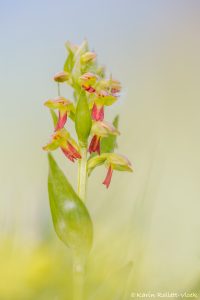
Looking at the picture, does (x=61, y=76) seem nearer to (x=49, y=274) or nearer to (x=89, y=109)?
(x=89, y=109)

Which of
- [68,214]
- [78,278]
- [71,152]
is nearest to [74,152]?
[71,152]

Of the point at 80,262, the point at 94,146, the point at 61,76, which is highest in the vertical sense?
the point at 61,76

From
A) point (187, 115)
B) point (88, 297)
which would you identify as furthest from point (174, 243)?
point (187, 115)

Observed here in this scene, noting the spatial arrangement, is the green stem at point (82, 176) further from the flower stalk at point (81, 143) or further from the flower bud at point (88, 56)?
the flower bud at point (88, 56)

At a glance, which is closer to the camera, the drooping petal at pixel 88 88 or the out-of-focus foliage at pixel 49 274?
the out-of-focus foliage at pixel 49 274

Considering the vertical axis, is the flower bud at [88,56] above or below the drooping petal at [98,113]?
above

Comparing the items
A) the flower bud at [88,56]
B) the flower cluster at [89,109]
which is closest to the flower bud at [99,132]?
the flower cluster at [89,109]

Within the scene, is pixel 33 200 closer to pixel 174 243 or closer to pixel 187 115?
pixel 174 243
